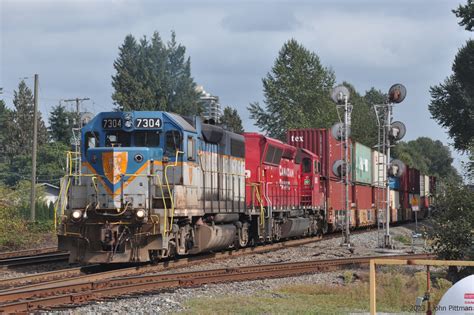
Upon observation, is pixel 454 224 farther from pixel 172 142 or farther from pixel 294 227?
pixel 294 227

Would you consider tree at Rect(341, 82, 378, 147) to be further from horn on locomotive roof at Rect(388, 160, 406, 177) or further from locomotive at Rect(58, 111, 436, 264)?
locomotive at Rect(58, 111, 436, 264)

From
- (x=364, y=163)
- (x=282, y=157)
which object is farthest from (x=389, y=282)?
(x=364, y=163)

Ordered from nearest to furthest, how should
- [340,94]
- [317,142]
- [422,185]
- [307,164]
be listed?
[340,94], [307,164], [317,142], [422,185]

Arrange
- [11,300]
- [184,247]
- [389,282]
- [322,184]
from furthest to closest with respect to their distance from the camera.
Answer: [322,184] → [184,247] → [389,282] → [11,300]

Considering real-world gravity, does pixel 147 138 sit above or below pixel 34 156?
below

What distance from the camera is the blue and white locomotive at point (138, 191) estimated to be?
1558 cm

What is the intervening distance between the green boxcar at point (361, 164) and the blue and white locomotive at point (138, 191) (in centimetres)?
1843

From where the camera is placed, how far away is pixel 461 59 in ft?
136

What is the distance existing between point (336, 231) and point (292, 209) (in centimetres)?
1021

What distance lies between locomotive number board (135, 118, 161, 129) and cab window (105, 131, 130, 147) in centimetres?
36

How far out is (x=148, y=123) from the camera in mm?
16547

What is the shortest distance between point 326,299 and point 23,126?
92542 mm

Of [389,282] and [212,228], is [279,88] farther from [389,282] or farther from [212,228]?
[389,282]

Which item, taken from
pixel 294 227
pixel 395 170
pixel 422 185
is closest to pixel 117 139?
pixel 294 227
